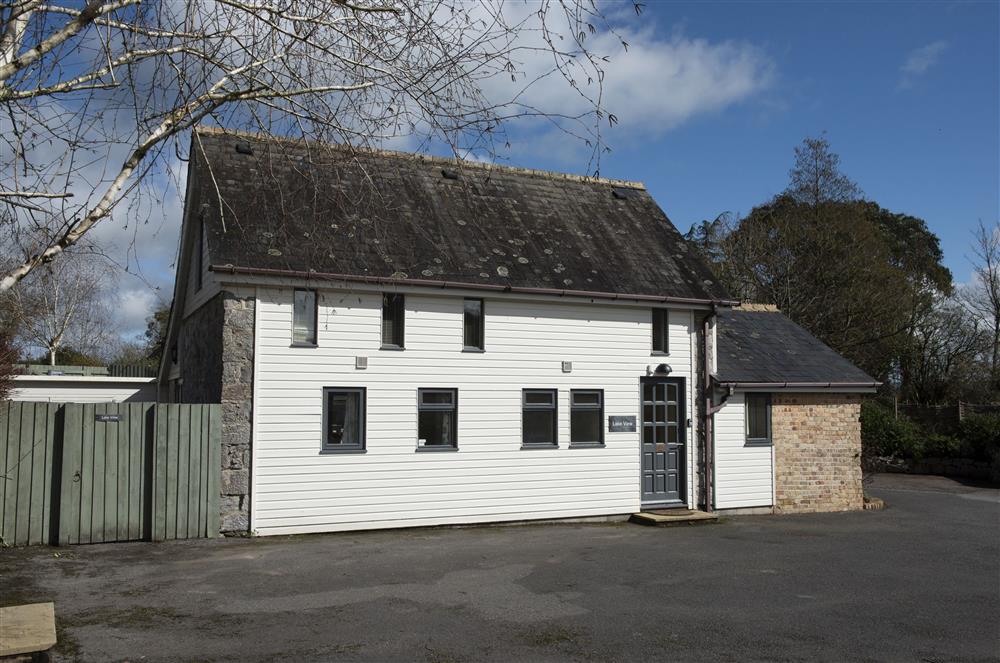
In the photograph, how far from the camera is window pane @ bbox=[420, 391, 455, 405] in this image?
14633 mm

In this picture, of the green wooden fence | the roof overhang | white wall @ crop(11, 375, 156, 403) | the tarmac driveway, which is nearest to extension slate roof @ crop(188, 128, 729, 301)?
the roof overhang

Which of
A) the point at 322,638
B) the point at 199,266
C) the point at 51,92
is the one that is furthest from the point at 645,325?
the point at 51,92

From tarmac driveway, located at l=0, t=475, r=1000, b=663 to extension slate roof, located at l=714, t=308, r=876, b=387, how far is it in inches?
156

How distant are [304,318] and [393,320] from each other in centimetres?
155

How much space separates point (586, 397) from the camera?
16.1m

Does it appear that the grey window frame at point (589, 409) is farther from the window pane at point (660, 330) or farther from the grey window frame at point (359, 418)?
the grey window frame at point (359, 418)

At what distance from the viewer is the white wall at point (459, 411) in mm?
13500

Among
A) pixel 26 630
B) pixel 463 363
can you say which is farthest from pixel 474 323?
pixel 26 630

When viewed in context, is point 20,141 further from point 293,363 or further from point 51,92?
point 293,363

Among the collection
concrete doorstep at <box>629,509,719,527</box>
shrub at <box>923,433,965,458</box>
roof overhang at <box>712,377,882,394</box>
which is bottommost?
concrete doorstep at <box>629,509,719,527</box>

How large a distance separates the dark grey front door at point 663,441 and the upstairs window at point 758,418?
1.59m

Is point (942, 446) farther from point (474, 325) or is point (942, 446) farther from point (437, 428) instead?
point (437, 428)

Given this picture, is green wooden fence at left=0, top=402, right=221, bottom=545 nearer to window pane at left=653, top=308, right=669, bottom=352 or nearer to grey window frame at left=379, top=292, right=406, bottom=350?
grey window frame at left=379, top=292, right=406, bottom=350

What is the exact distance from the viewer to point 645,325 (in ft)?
54.9
